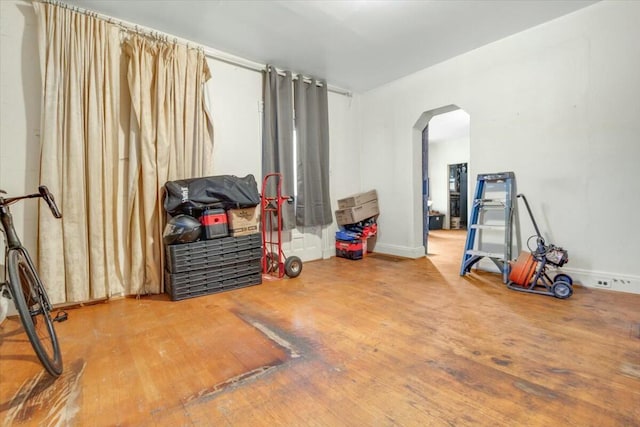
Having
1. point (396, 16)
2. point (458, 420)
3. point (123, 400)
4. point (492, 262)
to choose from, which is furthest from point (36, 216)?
point (492, 262)

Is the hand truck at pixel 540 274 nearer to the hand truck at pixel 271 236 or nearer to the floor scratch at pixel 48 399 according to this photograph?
the hand truck at pixel 271 236

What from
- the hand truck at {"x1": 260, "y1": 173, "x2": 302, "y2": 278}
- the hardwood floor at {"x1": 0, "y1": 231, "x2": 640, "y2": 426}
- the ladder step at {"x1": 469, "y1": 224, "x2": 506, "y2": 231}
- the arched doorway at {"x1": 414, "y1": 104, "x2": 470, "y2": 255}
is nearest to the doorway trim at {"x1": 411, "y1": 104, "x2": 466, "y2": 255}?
the ladder step at {"x1": 469, "y1": 224, "x2": 506, "y2": 231}

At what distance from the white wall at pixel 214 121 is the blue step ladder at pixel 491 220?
2.08 metres

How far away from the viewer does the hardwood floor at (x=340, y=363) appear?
1.27m

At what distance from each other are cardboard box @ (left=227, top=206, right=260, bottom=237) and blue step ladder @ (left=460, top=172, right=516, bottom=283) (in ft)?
8.43

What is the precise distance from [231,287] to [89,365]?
145 centimetres

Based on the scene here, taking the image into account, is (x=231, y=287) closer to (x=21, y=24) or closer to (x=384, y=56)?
(x=21, y=24)

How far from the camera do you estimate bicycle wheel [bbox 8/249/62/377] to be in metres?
1.41

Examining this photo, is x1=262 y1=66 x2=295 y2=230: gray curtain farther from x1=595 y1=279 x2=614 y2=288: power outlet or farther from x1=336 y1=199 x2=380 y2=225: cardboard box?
x1=595 y1=279 x2=614 y2=288: power outlet

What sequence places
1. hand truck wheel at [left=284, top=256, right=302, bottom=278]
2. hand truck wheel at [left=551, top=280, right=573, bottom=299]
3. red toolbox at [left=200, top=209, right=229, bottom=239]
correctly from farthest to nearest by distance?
hand truck wheel at [left=284, top=256, right=302, bottom=278]
red toolbox at [left=200, top=209, right=229, bottom=239]
hand truck wheel at [left=551, top=280, right=573, bottom=299]

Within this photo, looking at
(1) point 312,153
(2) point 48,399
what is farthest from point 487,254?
(2) point 48,399

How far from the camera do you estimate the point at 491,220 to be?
11.8 feet

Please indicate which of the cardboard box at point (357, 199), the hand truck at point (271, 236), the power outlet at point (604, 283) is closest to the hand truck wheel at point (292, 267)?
the hand truck at point (271, 236)

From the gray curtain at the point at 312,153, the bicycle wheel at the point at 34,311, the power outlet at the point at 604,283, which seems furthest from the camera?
the gray curtain at the point at 312,153
